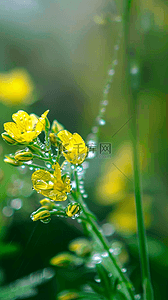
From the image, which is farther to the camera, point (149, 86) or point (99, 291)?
point (149, 86)

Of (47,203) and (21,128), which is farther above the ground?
(21,128)

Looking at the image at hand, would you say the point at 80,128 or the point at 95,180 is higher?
the point at 80,128

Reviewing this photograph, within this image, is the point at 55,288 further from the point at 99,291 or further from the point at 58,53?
the point at 58,53

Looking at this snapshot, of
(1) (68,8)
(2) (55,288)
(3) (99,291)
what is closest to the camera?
Answer: (3) (99,291)

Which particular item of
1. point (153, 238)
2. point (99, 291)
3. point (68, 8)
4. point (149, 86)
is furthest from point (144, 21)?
point (99, 291)

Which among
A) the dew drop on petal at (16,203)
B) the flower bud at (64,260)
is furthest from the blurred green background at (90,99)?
the flower bud at (64,260)

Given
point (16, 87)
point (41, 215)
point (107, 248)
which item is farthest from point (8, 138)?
point (16, 87)

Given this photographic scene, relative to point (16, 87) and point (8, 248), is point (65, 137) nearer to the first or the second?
point (8, 248)
